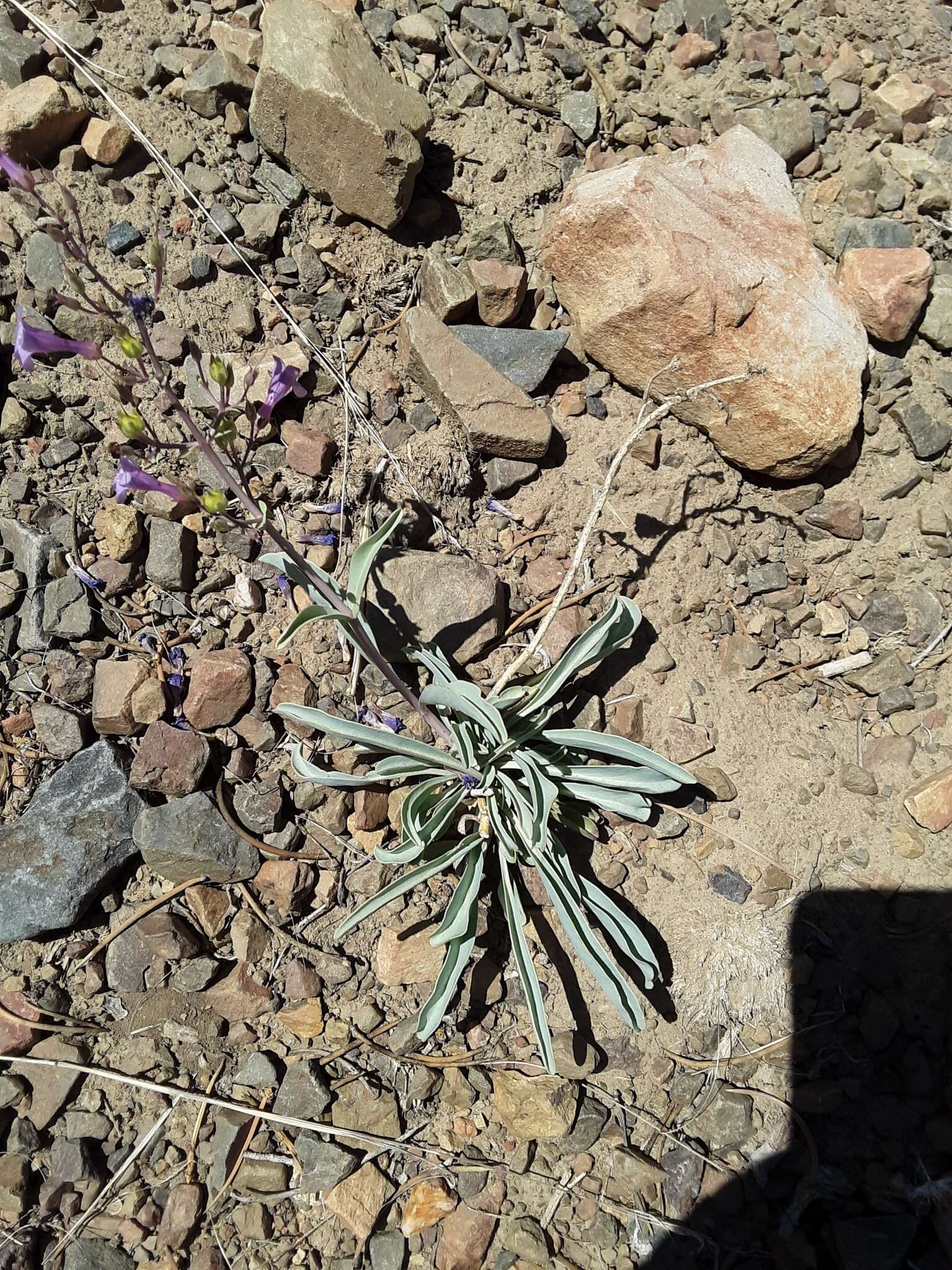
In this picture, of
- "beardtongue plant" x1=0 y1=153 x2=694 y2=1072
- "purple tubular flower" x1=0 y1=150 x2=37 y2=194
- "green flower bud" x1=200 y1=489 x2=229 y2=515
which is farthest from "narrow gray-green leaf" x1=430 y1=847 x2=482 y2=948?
"purple tubular flower" x1=0 y1=150 x2=37 y2=194

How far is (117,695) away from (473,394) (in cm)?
166

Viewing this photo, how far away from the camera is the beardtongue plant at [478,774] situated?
2.65 metres

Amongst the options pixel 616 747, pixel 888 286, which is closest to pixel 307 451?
pixel 616 747

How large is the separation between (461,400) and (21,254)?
5.70 feet

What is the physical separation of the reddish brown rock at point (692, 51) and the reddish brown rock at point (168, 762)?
348 centimetres

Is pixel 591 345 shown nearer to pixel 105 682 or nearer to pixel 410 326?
pixel 410 326

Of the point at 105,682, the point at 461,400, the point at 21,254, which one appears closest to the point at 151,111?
the point at 21,254

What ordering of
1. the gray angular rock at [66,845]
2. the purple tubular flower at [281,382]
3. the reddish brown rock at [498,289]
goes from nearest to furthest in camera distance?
1. the purple tubular flower at [281,382]
2. the gray angular rock at [66,845]
3. the reddish brown rock at [498,289]

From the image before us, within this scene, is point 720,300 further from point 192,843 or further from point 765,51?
point 192,843

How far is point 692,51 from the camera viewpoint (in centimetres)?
363

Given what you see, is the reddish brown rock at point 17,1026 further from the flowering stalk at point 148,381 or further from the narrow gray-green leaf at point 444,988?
the flowering stalk at point 148,381

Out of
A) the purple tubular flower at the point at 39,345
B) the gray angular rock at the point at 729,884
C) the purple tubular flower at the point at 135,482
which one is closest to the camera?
the purple tubular flower at the point at 39,345

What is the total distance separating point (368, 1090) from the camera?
2.81 m

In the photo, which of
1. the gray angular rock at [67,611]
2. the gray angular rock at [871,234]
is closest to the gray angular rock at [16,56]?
the gray angular rock at [67,611]
